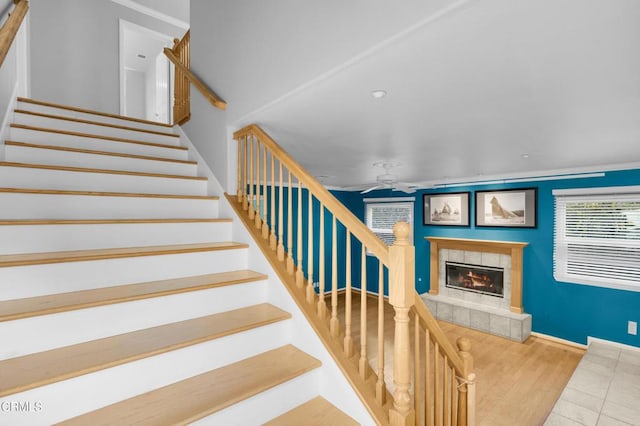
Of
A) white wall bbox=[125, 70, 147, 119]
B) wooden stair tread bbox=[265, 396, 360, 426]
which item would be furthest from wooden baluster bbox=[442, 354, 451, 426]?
white wall bbox=[125, 70, 147, 119]

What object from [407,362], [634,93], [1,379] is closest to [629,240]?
[634,93]

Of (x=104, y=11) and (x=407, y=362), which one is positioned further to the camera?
(x=104, y=11)

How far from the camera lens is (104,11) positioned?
180 inches

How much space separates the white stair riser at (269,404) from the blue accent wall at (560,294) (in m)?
4.56

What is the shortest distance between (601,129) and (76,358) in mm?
3437

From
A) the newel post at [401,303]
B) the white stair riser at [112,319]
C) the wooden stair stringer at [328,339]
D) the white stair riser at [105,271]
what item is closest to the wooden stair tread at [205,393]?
the wooden stair stringer at [328,339]

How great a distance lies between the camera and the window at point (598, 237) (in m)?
3.90

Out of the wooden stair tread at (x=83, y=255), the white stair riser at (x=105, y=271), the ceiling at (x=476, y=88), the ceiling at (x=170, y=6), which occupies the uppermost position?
the ceiling at (x=170, y=6)

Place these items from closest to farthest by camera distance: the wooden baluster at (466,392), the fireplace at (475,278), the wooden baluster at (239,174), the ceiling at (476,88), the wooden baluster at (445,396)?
1. the ceiling at (476,88)
2. the wooden baluster at (445,396)
3. the wooden baluster at (466,392)
4. the wooden baluster at (239,174)
5. the fireplace at (475,278)

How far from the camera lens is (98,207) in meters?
2.04

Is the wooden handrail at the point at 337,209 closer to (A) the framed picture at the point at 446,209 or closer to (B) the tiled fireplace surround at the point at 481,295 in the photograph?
(B) the tiled fireplace surround at the point at 481,295

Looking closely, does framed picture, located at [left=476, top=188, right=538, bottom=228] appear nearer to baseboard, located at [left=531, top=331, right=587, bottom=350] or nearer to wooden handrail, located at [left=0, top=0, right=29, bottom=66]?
baseboard, located at [left=531, top=331, right=587, bottom=350]

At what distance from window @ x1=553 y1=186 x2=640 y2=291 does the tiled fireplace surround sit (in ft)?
1.87

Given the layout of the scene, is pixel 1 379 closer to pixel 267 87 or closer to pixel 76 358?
pixel 76 358
